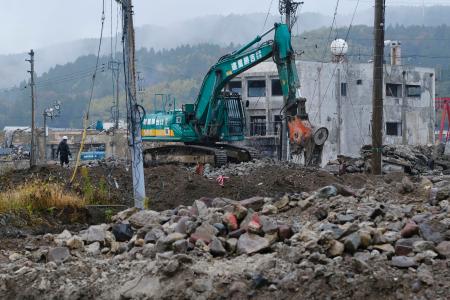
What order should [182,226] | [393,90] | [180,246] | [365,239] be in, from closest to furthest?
[365,239]
[180,246]
[182,226]
[393,90]

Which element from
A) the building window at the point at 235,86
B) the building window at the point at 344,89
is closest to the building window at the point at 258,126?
the building window at the point at 235,86

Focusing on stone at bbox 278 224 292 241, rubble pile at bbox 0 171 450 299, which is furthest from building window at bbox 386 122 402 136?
stone at bbox 278 224 292 241

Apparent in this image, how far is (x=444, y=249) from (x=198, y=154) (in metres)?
19.4

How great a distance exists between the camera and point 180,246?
1059 cm

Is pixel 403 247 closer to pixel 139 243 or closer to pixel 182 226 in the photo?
pixel 182 226

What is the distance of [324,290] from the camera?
8828mm

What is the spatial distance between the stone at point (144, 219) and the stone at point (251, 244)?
2342 millimetres

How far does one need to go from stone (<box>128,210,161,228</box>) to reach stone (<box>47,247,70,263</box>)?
1.50 meters

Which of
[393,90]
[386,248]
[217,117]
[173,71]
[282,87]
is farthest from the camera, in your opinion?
[173,71]

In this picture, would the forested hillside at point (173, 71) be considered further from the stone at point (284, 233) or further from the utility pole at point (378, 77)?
the stone at point (284, 233)

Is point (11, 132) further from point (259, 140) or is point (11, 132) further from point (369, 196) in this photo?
point (369, 196)

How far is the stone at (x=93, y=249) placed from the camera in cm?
1195

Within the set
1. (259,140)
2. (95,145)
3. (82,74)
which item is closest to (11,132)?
(95,145)

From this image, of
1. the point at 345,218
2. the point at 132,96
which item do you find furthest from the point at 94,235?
the point at 132,96
